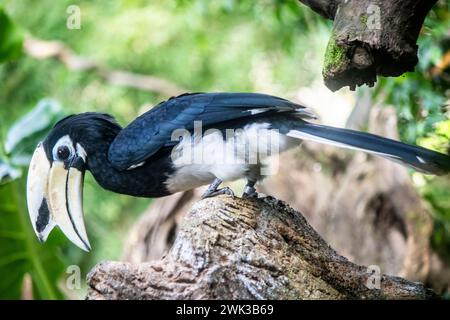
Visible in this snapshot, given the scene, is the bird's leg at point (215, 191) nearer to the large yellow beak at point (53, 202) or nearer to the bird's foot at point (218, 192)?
the bird's foot at point (218, 192)

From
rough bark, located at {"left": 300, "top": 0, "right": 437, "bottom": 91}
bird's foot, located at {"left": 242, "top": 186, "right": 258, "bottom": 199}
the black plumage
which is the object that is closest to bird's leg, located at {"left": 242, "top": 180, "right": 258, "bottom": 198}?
bird's foot, located at {"left": 242, "top": 186, "right": 258, "bottom": 199}

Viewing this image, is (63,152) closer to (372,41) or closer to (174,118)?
(174,118)

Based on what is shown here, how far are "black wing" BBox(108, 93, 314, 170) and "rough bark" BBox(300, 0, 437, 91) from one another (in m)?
0.40

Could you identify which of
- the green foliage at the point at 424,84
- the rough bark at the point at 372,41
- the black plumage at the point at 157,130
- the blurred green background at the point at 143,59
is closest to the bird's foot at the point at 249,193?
the black plumage at the point at 157,130

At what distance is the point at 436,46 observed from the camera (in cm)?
313

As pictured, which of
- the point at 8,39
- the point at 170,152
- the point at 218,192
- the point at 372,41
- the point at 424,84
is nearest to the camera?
the point at 372,41

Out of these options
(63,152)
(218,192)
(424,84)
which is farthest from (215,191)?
(424,84)

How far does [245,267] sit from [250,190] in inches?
19.8

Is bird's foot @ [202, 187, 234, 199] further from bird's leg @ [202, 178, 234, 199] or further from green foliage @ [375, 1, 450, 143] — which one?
green foliage @ [375, 1, 450, 143]

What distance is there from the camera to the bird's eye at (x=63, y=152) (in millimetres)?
2545

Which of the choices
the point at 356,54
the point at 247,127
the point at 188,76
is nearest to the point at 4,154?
the point at 247,127

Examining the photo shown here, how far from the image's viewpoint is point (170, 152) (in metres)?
2.47

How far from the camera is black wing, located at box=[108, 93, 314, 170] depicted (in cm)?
239
